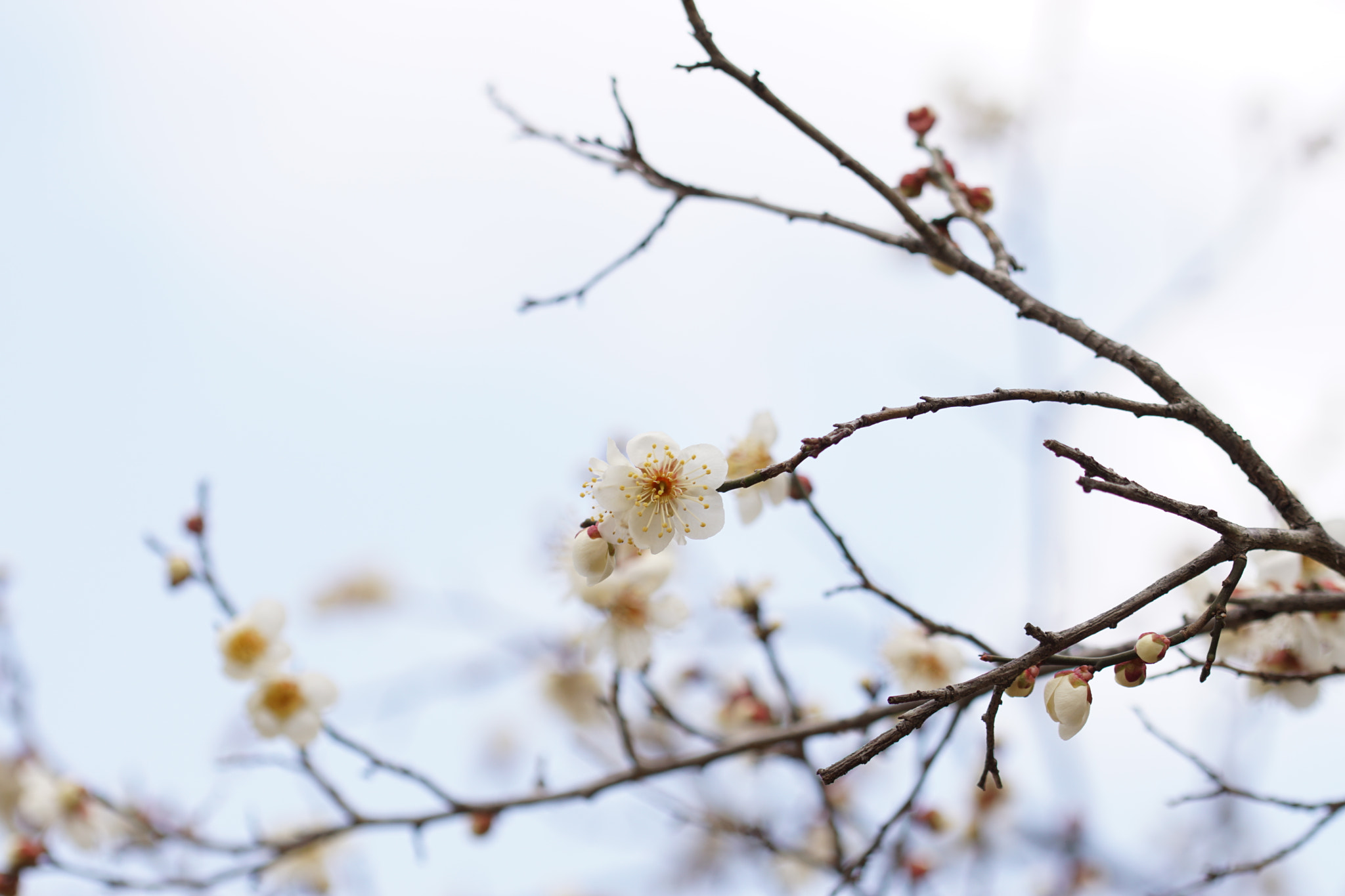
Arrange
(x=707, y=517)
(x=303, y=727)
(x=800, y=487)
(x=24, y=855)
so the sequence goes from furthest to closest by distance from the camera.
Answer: (x=24, y=855), (x=303, y=727), (x=800, y=487), (x=707, y=517)

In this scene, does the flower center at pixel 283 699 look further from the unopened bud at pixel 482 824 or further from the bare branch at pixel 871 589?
the bare branch at pixel 871 589

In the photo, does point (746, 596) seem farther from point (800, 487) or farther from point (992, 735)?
point (992, 735)

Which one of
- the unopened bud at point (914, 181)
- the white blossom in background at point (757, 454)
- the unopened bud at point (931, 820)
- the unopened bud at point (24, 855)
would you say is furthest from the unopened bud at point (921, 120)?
the unopened bud at point (24, 855)

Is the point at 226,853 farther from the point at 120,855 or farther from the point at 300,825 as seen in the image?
the point at 300,825

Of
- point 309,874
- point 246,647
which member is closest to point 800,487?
point 246,647

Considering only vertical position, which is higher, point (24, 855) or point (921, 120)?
point (921, 120)

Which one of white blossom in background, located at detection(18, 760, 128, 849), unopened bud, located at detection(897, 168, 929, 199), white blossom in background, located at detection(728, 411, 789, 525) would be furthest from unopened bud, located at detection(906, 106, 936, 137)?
white blossom in background, located at detection(18, 760, 128, 849)
